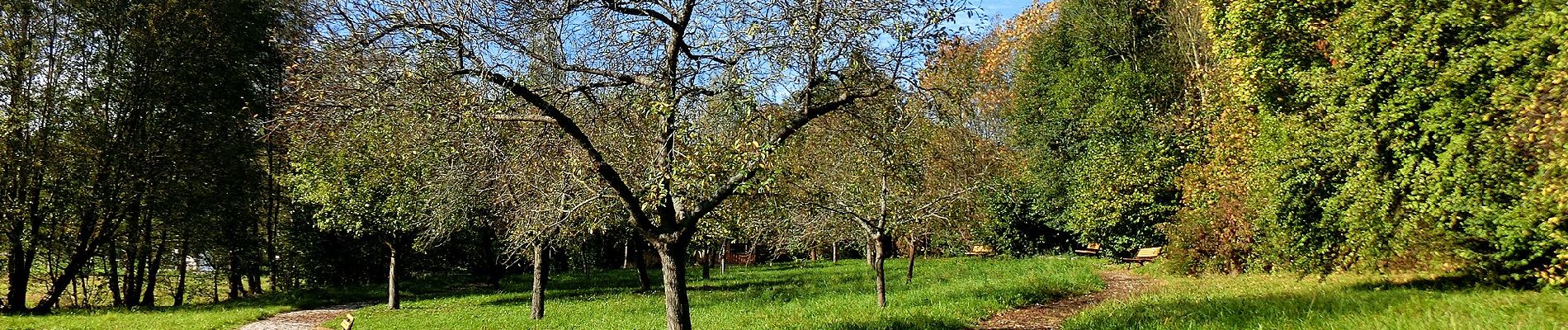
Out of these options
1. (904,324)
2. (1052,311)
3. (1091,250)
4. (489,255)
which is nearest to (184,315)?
(489,255)

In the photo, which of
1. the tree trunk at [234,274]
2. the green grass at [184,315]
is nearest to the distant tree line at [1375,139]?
the green grass at [184,315]

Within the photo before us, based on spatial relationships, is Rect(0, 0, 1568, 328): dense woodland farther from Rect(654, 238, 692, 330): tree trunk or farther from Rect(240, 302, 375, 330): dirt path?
Rect(240, 302, 375, 330): dirt path

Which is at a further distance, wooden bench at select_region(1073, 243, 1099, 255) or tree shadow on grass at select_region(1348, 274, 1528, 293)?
wooden bench at select_region(1073, 243, 1099, 255)

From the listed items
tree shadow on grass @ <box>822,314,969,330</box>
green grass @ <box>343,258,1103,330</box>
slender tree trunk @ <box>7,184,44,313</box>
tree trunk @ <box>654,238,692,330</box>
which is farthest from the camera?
slender tree trunk @ <box>7,184,44,313</box>

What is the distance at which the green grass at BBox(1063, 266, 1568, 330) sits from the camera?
7.85m

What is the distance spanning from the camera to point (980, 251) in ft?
129

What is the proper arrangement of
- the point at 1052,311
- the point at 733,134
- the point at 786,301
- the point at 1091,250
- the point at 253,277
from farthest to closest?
the point at 1091,250 → the point at 253,277 → the point at 786,301 → the point at 1052,311 → the point at 733,134

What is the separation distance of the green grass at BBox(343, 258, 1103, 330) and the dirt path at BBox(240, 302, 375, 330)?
3.32 feet

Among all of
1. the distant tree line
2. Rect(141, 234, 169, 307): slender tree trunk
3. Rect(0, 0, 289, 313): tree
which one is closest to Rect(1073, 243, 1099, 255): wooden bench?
the distant tree line

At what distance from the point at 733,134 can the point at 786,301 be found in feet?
37.1

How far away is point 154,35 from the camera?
21.6 m

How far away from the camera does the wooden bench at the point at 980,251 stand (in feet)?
126

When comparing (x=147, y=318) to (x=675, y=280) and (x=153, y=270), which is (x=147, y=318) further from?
(x=675, y=280)

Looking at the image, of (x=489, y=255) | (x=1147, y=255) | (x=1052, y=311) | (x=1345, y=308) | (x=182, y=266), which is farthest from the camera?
(x=489, y=255)
